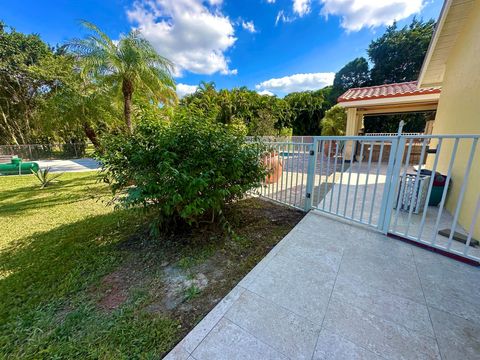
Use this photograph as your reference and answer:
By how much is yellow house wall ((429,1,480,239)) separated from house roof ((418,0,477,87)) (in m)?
0.13

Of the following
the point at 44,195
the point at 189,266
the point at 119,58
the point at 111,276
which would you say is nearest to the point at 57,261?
the point at 111,276

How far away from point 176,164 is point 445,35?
6.28 meters

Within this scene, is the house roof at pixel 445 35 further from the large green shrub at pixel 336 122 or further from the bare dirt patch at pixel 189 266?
the large green shrub at pixel 336 122

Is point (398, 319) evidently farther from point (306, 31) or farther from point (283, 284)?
point (306, 31)

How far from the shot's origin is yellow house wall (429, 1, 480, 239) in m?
2.78

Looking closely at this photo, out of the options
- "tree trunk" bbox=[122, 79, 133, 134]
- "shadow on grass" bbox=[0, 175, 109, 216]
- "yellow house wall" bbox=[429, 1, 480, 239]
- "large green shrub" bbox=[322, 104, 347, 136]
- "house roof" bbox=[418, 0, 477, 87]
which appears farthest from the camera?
"large green shrub" bbox=[322, 104, 347, 136]

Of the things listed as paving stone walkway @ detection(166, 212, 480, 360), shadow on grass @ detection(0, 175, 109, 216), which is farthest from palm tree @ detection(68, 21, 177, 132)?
paving stone walkway @ detection(166, 212, 480, 360)

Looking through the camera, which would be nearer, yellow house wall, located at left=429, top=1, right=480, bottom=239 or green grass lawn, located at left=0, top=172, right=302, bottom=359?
green grass lawn, located at left=0, top=172, right=302, bottom=359

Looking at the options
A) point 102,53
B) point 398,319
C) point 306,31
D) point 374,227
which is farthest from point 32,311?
point 306,31

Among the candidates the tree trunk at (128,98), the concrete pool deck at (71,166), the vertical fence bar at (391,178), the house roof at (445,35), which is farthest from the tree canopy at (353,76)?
the concrete pool deck at (71,166)

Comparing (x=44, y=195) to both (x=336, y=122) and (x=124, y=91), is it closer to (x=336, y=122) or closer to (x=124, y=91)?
(x=124, y=91)

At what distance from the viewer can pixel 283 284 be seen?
6.14 ft

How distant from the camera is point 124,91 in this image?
18.2 feet

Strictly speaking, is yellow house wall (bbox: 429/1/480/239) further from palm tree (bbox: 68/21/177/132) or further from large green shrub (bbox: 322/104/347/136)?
large green shrub (bbox: 322/104/347/136)
